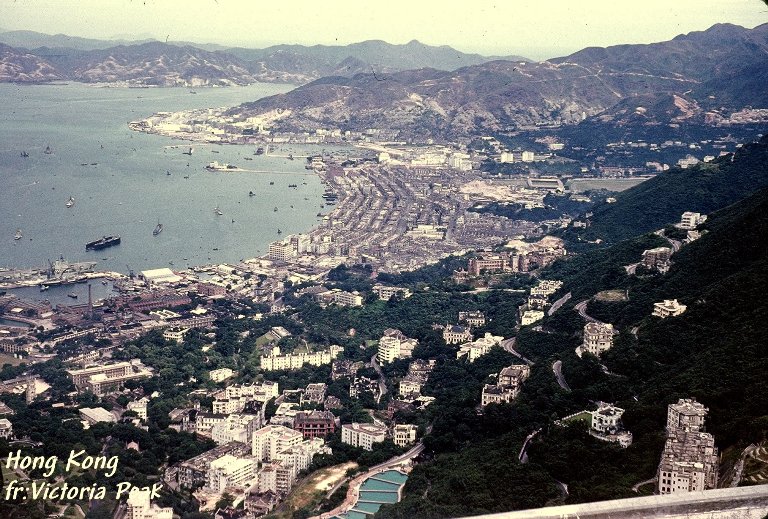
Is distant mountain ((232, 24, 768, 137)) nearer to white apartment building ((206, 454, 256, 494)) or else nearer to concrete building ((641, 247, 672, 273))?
concrete building ((641, 247, 672, 273))

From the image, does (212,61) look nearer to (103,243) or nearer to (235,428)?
(103,243)

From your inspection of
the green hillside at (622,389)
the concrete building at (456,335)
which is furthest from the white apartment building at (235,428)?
the concrete building at (456,335)

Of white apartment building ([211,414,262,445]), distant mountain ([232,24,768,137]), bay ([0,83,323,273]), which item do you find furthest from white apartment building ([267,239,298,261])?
distant mountain ([232,24,768,137])

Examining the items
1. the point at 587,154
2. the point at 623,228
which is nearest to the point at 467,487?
the point at 623,228

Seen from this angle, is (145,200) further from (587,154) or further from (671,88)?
(671,88)

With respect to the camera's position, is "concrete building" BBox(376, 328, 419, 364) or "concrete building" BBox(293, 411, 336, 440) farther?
"concrete building" BBox(376, 328, 419, 364)

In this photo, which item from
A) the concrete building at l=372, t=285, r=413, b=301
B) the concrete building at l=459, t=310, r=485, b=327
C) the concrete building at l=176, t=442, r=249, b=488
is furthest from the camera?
the concrete building at l=372, t=285, r=413, b=301

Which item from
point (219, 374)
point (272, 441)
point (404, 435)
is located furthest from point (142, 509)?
point (219, 374)
